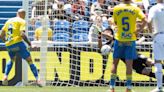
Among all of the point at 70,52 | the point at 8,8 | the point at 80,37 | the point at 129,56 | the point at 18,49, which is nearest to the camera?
the point at 129,56

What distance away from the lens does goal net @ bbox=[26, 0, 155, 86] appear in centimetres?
1980

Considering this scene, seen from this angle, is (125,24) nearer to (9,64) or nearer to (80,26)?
(9,64)

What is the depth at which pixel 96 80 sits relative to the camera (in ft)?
65.0

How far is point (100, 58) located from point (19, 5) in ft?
18.0

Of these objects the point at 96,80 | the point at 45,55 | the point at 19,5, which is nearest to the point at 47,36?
the point at 45,55

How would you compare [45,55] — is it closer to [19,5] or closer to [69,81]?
[69,81]

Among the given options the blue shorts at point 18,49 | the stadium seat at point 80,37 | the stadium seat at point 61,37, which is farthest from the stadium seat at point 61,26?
the blue shorts at point 18,49

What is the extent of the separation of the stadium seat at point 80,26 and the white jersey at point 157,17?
554cm

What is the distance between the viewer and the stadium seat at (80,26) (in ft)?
66.3

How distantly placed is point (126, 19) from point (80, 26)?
18.6ft

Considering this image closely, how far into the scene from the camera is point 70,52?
19.9 meters

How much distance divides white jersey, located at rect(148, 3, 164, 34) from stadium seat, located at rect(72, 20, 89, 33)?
554 cm

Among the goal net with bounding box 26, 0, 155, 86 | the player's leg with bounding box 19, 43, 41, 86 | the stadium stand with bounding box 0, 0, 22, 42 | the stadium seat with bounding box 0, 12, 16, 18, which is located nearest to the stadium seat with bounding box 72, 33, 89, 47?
the goal net with bounding box 26, 0, 155, 86

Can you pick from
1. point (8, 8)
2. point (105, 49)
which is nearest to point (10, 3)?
point (8, 8)
